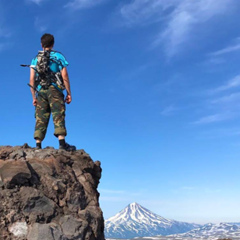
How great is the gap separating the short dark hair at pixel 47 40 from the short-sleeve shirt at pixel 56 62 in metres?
0.42

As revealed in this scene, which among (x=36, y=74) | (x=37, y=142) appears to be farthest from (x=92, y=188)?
(x=36, y=74)

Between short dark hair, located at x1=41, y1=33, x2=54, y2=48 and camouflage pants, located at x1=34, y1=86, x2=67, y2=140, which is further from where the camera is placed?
short dark hair, located at x1=41, y1=33, x2=54, y2=48

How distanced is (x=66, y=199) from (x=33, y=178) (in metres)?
1.20

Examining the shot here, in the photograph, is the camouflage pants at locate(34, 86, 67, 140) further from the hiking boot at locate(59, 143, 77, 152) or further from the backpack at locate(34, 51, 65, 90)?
the hiking boot at locate(59, 143, 77, 152)

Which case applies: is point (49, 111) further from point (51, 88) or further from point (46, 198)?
point (46, 198)

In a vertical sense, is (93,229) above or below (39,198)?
below

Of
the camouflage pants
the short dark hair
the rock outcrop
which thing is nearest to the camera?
the rock outcrop

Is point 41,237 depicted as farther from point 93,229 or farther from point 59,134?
point 59,134

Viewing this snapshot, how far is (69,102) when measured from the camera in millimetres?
12164

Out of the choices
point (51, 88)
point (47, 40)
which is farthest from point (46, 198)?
point (47, 40)

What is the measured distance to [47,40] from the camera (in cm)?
1212

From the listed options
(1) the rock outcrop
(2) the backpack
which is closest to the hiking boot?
(1) the rock outcrop

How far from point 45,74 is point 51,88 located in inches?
23.0

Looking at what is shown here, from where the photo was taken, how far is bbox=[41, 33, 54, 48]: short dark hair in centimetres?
1212
